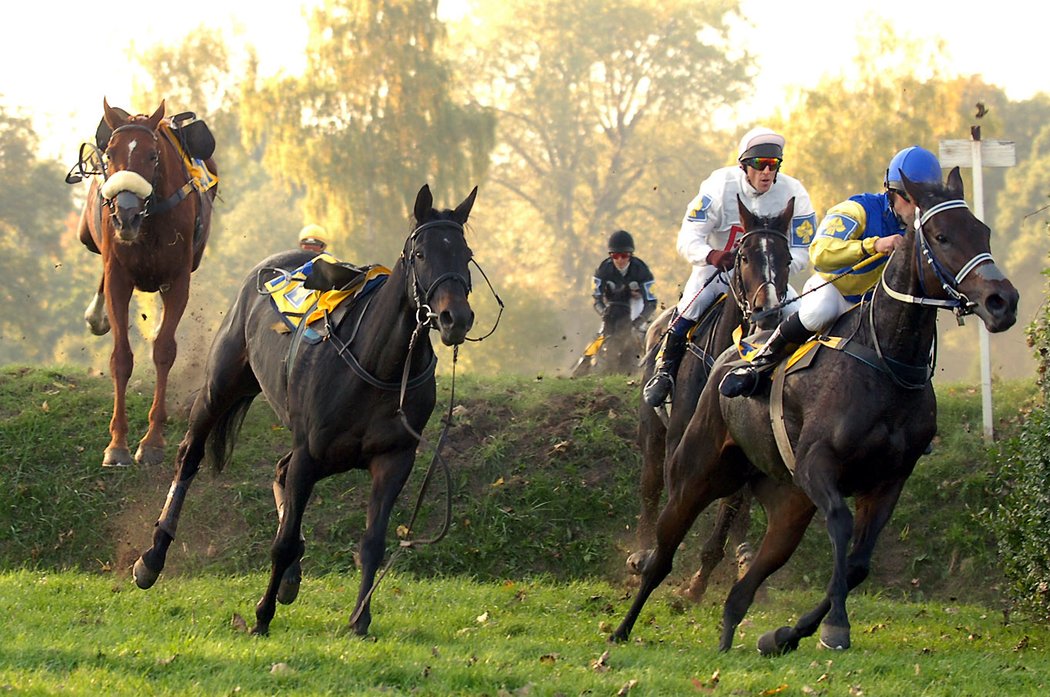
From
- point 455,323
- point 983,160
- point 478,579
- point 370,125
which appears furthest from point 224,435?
point 370,125

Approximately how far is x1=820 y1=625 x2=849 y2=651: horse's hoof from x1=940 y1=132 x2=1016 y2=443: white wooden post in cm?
660

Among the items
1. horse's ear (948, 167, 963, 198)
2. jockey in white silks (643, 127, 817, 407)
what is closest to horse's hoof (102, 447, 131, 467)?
jockey in white silks (643, 127, 817, 407)

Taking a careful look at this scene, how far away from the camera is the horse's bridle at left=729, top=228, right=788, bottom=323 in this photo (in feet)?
31.4

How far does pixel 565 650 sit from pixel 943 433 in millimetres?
7055

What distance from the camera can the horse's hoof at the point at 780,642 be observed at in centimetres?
823

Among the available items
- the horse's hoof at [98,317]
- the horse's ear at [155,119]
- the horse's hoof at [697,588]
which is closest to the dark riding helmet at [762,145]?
the horse's hoof at [697,588]

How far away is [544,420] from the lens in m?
14.2

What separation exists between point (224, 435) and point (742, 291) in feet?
14.0

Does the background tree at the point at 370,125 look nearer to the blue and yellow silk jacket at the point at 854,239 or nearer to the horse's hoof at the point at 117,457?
the horse's hoof at the point at 117,457

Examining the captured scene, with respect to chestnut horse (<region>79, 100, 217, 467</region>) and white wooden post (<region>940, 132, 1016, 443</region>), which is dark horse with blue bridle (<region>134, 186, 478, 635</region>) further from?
white wooden post (<region>940, 132, 1016, 443</region>)

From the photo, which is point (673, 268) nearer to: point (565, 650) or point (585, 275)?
point (585, 275)

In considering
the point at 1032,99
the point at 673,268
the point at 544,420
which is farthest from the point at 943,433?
the point at 1032,99

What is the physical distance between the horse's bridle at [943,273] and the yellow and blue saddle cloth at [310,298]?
3621mm

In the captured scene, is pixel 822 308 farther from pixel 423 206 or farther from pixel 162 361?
pixel 162 361
